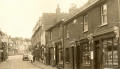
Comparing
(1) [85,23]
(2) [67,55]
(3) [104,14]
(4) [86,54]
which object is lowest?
(2) [67,55]

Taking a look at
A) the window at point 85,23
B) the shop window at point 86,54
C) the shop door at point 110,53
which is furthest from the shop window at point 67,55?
the shop door at point 110,53

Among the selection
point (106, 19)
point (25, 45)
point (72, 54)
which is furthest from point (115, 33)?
point (25, 45)

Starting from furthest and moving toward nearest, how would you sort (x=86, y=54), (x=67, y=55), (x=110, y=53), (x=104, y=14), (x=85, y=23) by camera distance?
(x=67, y=55) < (x=85, y=23) < (x=86, y=54) < (x=104, y=14) < (x=110, y=53)

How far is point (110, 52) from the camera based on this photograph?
20.5 meters

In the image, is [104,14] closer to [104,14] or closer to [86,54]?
[104,14]

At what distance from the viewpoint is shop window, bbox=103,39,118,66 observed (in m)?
19.6

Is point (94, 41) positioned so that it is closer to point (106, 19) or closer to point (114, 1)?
point (106, 19)

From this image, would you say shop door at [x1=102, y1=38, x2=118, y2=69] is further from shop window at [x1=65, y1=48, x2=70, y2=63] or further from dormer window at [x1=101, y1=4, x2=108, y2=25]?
shop window at [x1=65, y1=48, x2=70, y2=63]

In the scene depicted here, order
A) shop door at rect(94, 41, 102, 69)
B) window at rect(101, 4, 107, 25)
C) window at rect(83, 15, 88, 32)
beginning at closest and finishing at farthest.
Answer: window at rect(101, 4, 107, 25) < shop door at rect(94, 41, 102, 69) < window at rect(83, 15, 88, 32)

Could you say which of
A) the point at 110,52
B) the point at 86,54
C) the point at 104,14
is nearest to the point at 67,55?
the point at 86,54

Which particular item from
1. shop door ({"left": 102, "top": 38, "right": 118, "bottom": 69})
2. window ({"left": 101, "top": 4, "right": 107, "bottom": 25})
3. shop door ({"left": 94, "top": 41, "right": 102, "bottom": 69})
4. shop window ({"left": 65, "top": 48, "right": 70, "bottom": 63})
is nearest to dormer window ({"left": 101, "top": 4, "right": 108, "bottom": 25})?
window ({"left": 101, "top": 4, "right": 107, "bottom": 25})

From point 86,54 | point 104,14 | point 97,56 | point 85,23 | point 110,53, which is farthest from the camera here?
point 85,23

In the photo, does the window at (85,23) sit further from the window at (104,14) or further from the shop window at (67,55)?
the shop window at (67,55)

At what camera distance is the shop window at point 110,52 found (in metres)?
19.6
